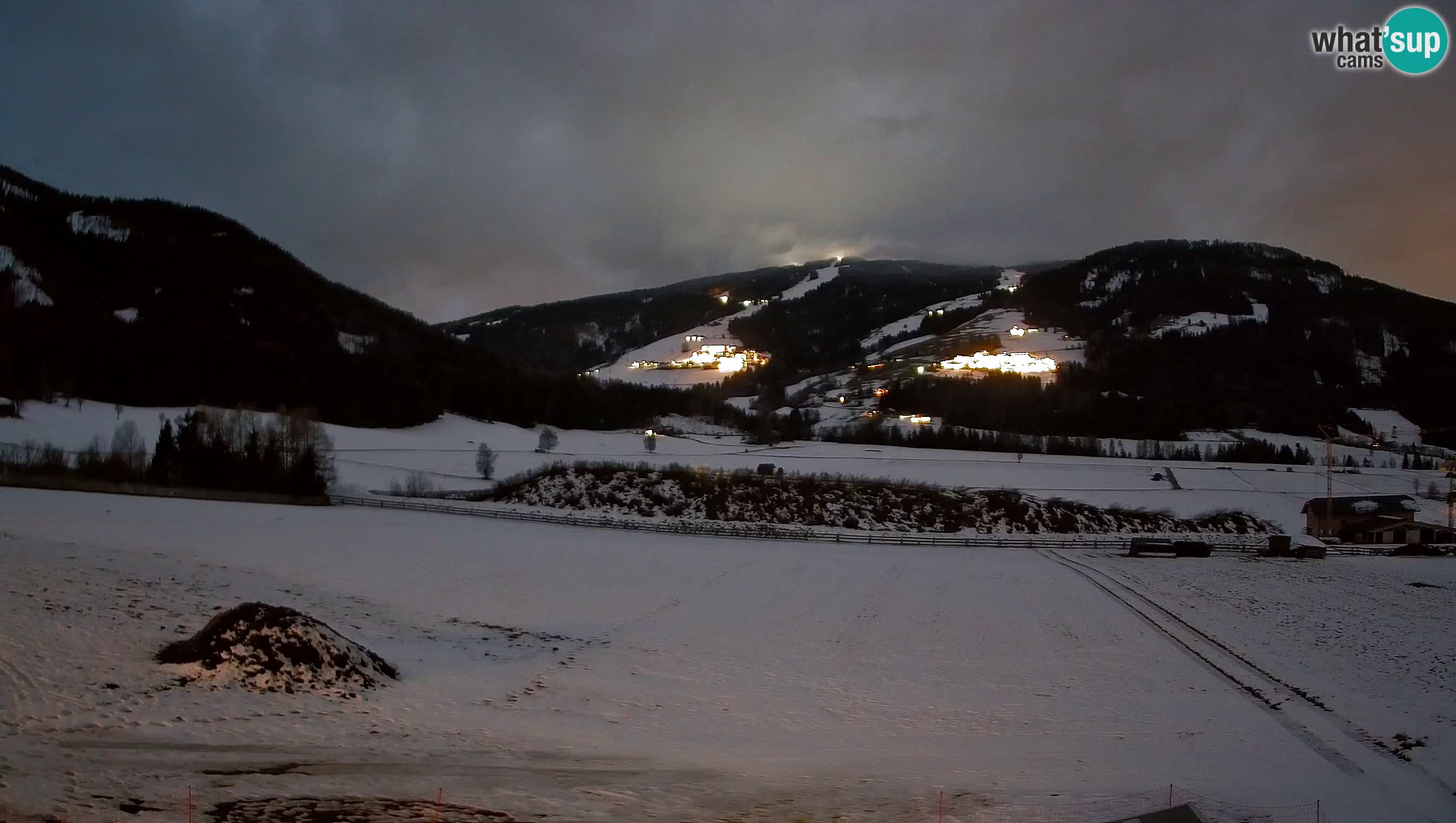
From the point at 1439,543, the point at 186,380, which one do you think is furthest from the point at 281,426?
the point at 1439,543

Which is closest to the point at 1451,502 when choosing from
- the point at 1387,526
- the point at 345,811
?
the point at 1387,526

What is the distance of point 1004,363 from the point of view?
158125mm

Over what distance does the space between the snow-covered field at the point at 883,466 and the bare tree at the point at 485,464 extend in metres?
0.87

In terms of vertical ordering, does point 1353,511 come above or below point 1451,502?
below

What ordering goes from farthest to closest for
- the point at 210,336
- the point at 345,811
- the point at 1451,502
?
the point at 210,336 < the point at 1451,502 < the point at 345,811

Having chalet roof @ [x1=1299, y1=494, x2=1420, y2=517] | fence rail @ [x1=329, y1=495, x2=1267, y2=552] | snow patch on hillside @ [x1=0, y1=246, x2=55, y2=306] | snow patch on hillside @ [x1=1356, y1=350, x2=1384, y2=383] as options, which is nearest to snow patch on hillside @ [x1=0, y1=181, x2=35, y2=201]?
snow patch on hillside @ [x1=0, y1=246, x2=55, y2=306]

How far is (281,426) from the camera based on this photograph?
6003cm

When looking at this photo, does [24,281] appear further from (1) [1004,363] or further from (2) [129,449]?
(1) [1004,363]

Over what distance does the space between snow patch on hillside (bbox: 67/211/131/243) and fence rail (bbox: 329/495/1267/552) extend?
328 feet

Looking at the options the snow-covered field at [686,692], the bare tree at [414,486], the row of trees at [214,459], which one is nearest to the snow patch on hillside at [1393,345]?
the snow-covered field at [686,692]

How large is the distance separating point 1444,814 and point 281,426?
216 feet

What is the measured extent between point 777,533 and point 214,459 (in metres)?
40.1

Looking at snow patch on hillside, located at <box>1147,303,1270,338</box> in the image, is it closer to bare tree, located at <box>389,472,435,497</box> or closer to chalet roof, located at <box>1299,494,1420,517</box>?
chalet roof, located at <box>1299,494,1420,517</box>

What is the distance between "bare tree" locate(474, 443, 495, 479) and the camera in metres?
72.2
